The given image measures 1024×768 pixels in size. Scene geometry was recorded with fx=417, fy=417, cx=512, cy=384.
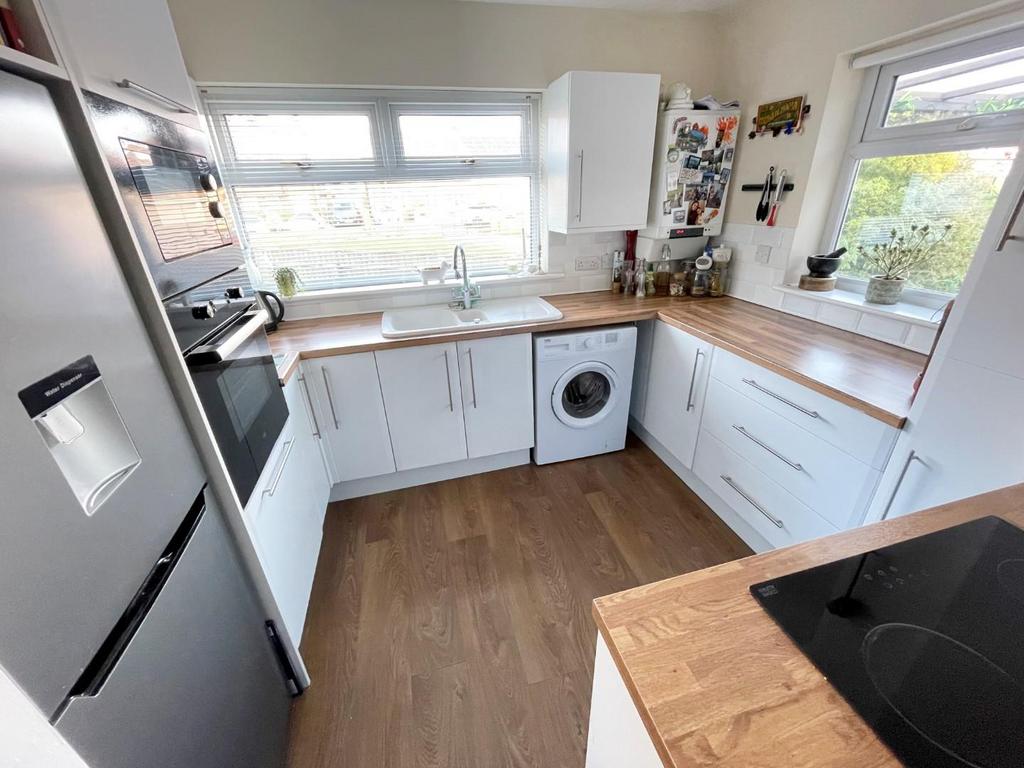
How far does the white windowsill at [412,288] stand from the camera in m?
2.32

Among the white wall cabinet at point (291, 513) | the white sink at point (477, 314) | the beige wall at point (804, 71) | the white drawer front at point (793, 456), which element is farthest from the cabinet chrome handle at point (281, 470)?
the beige wall at point (804, 71)

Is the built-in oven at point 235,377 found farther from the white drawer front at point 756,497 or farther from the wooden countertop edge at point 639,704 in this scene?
the white drawer front at point 756,497

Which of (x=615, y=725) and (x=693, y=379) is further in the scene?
(x=693, y=379)

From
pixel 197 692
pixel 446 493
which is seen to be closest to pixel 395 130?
pixel 446 493

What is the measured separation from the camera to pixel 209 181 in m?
1.19

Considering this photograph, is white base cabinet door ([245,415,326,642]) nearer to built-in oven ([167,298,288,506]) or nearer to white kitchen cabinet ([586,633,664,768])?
A: built-in oven ([167,298,288,506])

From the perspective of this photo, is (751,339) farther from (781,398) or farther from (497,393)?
(497,393)

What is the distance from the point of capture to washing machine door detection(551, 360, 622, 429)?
2.28 m

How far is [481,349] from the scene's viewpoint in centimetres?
206

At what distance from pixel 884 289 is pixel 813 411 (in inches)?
32.5

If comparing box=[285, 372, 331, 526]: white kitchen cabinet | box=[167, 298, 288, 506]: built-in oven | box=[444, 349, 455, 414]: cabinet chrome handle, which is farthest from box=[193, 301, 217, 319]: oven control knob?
box=[444, 349, 455, 414]: cabinet chrome handle

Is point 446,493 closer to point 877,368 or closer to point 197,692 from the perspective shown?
point 197,692

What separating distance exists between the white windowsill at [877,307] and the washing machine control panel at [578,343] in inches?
34.9

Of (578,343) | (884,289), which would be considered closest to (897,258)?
(884,289)
